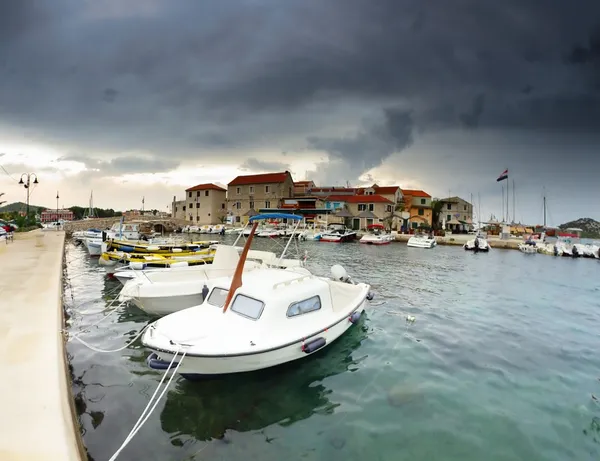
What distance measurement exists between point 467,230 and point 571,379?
7004cm

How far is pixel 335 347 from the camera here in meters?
10.0

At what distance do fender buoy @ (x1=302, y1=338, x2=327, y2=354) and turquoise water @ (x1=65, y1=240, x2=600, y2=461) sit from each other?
71 cm

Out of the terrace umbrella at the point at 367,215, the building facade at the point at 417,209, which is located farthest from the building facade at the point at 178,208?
the building facade at the point at 417,209

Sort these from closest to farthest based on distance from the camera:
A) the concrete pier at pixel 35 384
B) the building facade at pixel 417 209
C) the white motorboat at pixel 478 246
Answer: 1. the concrete pier at pixel 35 384
2. the white motorboat at pixel 478 246
3. the building facade at pixel 417 209

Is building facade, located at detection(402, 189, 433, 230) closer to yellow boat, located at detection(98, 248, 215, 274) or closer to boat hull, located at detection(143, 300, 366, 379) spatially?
yellow boat, located at detection(98, 248, 215, 274)

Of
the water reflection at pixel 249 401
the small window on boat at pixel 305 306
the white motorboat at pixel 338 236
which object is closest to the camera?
the water reflection at pixel 249 401

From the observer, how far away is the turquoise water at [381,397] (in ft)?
19.5

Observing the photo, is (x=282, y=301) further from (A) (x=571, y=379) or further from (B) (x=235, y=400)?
(A) (x=571, y=379)

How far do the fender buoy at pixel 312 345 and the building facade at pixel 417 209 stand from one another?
61.4 metres

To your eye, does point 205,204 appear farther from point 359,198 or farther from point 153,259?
point 153,259

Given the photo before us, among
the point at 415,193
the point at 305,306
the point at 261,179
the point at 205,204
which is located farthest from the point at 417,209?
the point at 305,306

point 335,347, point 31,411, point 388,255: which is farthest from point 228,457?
point 388,255

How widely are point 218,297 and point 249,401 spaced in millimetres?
3086

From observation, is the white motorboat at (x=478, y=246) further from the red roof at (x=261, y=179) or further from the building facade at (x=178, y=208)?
the building facade at (x=178, y=208)
